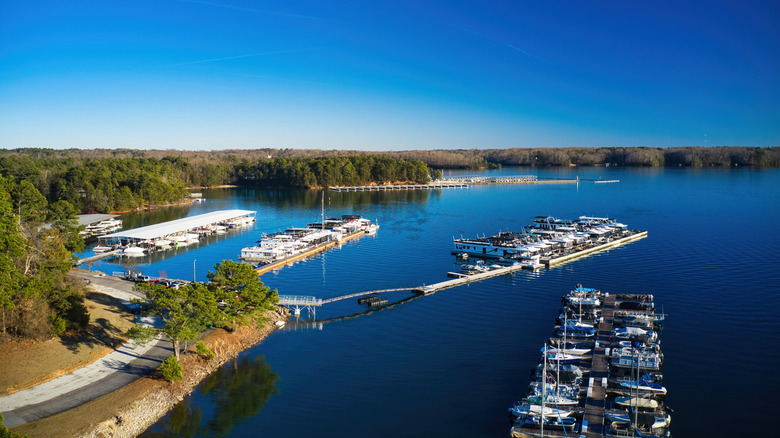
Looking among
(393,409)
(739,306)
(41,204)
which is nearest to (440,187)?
(41,204)

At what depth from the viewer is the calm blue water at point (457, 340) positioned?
21094mm

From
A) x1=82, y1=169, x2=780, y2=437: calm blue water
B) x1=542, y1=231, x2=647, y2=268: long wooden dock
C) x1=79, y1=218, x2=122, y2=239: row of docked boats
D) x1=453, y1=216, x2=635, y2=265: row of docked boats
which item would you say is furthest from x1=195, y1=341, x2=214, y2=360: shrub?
x1=79, y1=218, x2=122, y2=239: row of docked boats

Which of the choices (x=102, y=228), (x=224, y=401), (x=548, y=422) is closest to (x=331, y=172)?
(x=102, y=228)

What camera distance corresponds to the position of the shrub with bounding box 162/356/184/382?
2272cm

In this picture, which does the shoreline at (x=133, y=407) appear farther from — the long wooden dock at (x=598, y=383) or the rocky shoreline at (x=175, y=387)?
the long wooden dock at (x=598, y=383)

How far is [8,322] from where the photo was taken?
79.0 feet

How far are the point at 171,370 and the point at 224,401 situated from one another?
2.46 metres

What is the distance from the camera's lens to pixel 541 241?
52.6 meters

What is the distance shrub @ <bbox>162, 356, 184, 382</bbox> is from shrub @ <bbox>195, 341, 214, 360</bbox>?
2.02 m

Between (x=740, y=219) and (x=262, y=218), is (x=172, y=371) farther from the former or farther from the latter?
(x=740, y=219)

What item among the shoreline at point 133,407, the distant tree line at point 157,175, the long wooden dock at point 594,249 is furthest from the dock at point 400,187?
the shoreline at point 133,407

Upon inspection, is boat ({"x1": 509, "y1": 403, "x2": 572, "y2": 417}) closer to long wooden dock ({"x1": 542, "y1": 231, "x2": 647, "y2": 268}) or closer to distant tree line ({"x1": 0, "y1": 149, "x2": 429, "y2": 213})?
long wooden dock ({"x1": 542, "y1": 231, "x2": 647, "y2": 268})

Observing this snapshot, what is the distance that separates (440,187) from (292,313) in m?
93.5

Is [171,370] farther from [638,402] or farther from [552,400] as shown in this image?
[638,402]
